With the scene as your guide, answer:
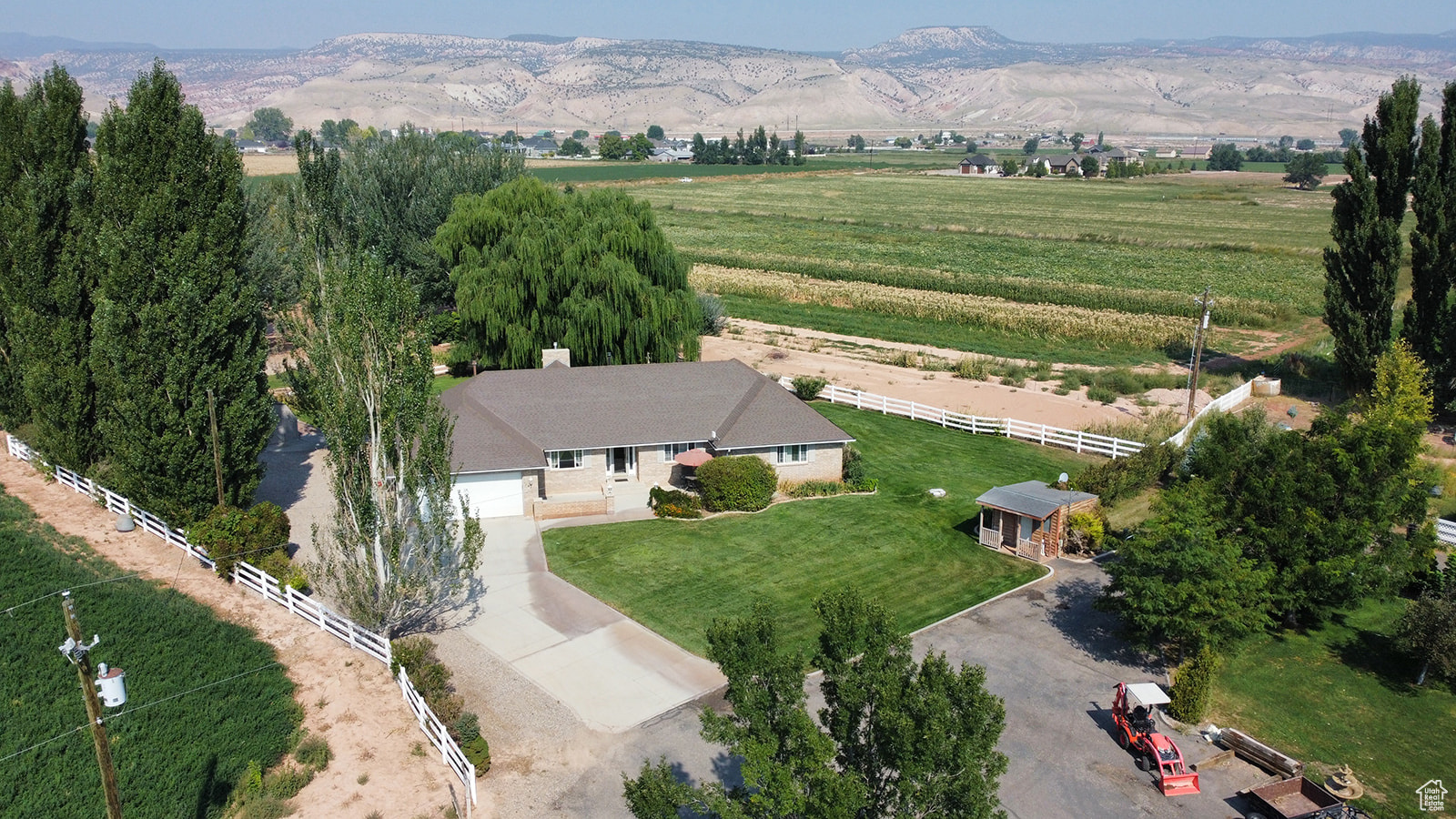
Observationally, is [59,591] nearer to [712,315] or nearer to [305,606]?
[305,606]

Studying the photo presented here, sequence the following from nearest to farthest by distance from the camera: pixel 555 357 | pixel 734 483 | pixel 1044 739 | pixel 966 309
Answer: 1. pixel 1044 739
2. pixel 734 483
3. pixel 555 357
4. pixel 966 309

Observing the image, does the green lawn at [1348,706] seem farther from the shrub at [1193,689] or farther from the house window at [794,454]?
the house window at [794,454]

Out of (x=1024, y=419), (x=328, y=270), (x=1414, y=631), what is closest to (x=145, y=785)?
(x=328, y=270)

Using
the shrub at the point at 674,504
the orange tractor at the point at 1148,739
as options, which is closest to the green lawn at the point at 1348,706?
the orange tractor at the point at 1148,739

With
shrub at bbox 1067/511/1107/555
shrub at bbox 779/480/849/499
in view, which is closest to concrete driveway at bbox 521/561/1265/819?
shrub at bbox 1067/511/1107/555

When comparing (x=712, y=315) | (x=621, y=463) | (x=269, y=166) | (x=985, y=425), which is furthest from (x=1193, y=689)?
(x=269, y=166)

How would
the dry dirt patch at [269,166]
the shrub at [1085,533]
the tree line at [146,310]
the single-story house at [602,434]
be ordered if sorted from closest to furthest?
1. the tree line at [146,310]
2. the shrub at [1085,533]
3. the single-story house at [602,434]
4. the dry dirt patch at [269,166]
